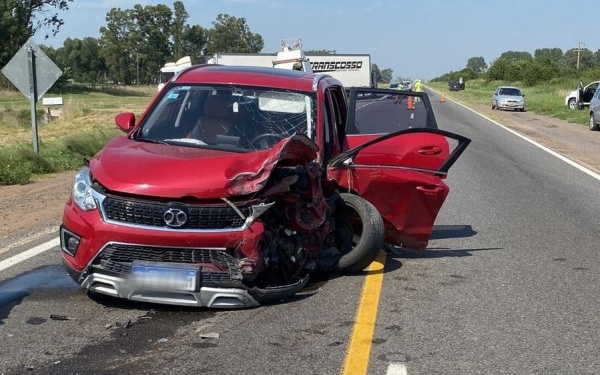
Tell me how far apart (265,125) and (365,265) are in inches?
59.8

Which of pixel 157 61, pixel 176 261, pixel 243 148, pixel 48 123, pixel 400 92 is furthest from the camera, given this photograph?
pixel 157 61

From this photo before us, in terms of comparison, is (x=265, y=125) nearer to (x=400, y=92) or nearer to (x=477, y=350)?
(x=400, y=92)

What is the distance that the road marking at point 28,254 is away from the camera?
277 inches

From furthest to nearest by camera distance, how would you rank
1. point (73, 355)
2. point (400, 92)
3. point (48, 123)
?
point (48, 123)
point (400, 92)
point (73, 355)

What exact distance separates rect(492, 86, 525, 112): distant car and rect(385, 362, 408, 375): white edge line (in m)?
43.4

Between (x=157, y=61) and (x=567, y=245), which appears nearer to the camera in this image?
(x=567, y=245)

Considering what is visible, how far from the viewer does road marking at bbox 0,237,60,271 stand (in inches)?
277

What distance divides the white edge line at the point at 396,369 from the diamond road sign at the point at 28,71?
1240 centimetres

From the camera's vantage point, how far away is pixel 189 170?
5.43 m

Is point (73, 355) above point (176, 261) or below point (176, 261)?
below

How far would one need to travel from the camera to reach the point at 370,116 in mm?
8555

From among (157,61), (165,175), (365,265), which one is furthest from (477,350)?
(157,61)

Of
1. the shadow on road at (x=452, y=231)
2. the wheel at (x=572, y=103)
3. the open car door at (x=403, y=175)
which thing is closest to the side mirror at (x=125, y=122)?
the open car door at (x=403, y=175)

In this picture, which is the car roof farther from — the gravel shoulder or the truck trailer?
the truck trailer
